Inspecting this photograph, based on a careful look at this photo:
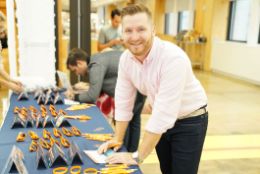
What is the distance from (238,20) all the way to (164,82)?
6910mm

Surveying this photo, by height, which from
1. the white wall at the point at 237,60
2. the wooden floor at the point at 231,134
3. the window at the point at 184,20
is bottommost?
the wooden floor at the point at 231,134

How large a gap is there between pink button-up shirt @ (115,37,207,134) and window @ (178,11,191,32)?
Result: 8.41 metres

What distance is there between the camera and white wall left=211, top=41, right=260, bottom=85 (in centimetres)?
610

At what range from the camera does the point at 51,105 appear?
206 centimetres

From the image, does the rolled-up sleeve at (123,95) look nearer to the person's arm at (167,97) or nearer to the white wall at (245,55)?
the person's arm at (167,97)

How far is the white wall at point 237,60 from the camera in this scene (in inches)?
240

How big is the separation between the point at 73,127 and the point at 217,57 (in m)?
6.53

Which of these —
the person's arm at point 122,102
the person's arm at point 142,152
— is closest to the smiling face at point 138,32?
the person's arm at point 122,102

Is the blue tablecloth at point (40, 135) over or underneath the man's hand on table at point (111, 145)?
underneath

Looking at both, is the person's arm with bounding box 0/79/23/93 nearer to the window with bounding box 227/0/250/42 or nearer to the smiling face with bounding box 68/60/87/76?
the smiling face with bounding box 68/60/87/76

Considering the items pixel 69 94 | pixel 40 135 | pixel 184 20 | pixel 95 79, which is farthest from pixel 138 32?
pixel 184 20

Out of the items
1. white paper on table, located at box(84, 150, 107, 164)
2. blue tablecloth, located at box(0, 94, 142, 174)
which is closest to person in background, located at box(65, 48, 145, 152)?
blue tablecloth, located at box(0, 94, 142, 174)

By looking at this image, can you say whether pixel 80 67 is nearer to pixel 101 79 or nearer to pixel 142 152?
pixel 101 79

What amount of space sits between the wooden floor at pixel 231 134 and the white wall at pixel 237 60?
1.97ft
